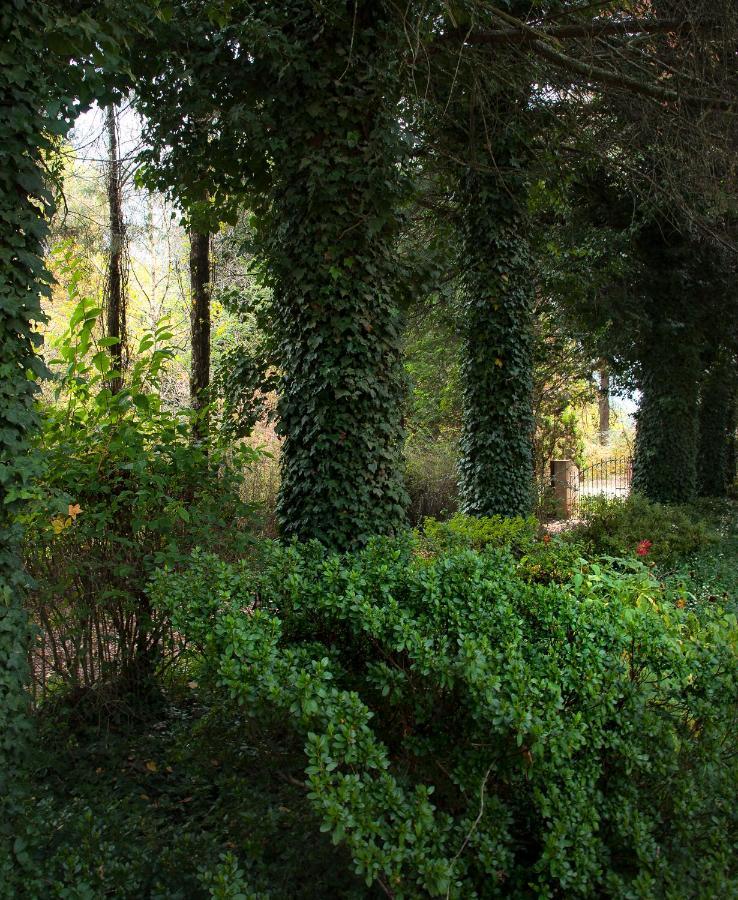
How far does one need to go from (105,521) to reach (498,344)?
5921 millimetres

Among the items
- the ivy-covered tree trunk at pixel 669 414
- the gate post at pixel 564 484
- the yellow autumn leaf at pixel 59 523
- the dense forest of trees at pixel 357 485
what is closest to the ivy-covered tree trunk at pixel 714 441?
the gate post at pixel 564 484

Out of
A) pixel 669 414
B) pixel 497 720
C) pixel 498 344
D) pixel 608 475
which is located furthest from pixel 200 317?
pixel 608 475

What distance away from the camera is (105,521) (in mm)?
3822

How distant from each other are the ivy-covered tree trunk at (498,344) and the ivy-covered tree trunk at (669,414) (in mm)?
4930

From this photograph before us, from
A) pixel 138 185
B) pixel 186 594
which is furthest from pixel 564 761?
pixel 138 185

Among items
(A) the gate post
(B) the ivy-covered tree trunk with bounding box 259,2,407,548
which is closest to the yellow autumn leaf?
(B) the ivy-covered tree trunk with bounding box 259,2,407,548

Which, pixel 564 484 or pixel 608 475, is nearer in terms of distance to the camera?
pixel 564 484

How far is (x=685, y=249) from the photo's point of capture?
11734mm

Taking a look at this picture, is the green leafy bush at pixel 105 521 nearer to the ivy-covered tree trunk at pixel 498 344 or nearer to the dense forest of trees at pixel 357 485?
the dense forest of trees at pixel 357 485

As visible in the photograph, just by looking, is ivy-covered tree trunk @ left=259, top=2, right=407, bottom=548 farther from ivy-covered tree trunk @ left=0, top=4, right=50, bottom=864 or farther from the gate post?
the gate post

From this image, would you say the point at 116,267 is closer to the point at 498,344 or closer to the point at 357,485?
the point at 498,344

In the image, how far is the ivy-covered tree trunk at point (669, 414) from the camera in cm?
1255

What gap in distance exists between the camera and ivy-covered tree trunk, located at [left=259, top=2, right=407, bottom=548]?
4629mm

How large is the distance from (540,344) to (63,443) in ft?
30.9
